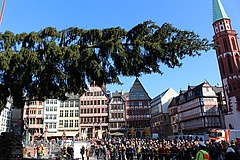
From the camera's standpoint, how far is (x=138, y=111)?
69.2 m

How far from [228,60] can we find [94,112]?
3807cm

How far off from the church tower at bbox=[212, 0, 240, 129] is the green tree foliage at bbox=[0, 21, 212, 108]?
49.6 m

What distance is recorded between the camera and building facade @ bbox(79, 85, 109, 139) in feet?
209

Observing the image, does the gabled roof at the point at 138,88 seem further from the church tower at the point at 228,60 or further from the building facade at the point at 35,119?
the building facade at the point at 35,119

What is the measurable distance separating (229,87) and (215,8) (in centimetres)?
2566

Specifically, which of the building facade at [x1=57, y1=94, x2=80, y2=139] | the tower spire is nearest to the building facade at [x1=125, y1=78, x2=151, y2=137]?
the building facade at [x1=57, y1=94, x2=80, y2=139]

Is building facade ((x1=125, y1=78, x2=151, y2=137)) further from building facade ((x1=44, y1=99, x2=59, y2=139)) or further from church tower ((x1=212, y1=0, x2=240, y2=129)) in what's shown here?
church tower ((x1=212, y1=0, x2=240, y2=129))

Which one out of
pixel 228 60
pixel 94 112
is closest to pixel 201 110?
pixel 228 60

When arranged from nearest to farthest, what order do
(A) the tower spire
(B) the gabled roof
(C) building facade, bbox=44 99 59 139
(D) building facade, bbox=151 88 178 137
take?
(C) building facade, bbox=44 99 59 139 → (A) the tower spire → (B) the gabled roof → (D) building facade, bbox=151 88 178 137

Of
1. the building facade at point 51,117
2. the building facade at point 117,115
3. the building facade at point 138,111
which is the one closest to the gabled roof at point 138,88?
the building facade at point 138,111

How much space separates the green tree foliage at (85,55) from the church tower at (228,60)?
49631 millimetres

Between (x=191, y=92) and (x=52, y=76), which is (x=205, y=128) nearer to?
(x=191, y=92)

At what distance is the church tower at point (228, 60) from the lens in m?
55.0

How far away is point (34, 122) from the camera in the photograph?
60406mm
